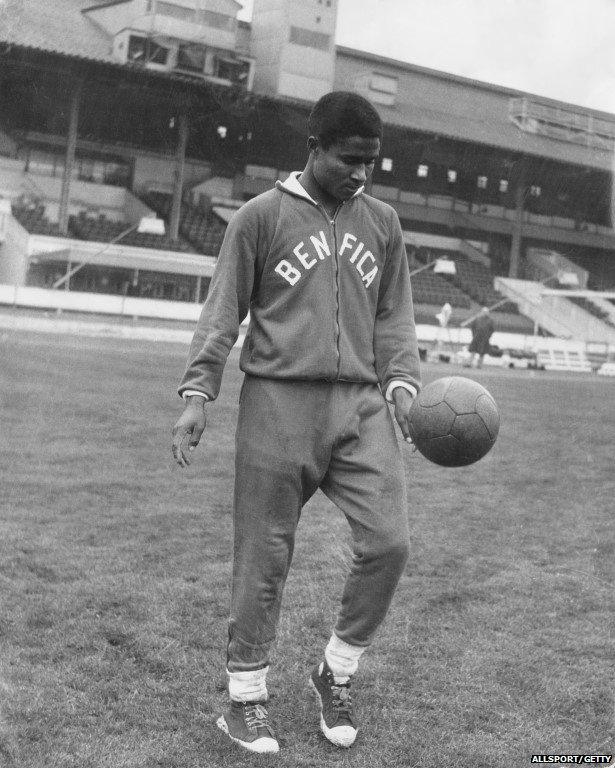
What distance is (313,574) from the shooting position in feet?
17.7

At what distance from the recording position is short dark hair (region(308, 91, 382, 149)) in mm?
3283

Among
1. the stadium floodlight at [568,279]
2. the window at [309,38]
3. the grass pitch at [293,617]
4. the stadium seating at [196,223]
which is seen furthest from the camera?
the stadium floodlight at [568,279]

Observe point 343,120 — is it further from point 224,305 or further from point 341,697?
point 341,697

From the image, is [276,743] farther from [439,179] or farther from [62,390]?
[439,179]

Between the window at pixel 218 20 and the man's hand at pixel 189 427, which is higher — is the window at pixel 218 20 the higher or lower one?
the higher one

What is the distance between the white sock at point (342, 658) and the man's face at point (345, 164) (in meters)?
1.43

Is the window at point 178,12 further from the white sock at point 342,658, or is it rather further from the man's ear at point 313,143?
the white sock at point 342,658

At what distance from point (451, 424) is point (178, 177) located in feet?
112

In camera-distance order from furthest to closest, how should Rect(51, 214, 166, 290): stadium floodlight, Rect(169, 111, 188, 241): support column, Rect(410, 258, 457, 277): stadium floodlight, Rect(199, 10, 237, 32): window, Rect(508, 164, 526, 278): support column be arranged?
1. Rect(508, 164, 526, 278): support column
2. Rect(410, 258, 457, 277): stadium floodlight
3. Rect(169, 111, 188, 241): support column
4. Rect(199, 10, 237, 32): window
5. Rect(51, 214, 166, 290): stadium floodlight

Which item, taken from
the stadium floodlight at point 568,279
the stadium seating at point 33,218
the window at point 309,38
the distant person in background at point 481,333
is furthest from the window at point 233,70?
the stadium floodlight at point 568,279

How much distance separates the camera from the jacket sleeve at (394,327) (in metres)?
3.54

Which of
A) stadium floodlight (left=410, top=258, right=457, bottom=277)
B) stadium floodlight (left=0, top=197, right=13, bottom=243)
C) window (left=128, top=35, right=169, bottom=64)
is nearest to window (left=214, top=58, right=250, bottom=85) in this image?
window (left=128, top=35, right=169, bottom=64)

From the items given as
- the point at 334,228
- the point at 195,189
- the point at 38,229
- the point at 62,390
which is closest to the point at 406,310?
the point at 334,228

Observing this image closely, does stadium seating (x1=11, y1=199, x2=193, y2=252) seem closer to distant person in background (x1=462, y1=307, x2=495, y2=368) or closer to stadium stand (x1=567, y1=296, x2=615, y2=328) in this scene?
distant person in background (x1=462, y1=307, x2=495, y2=368)
